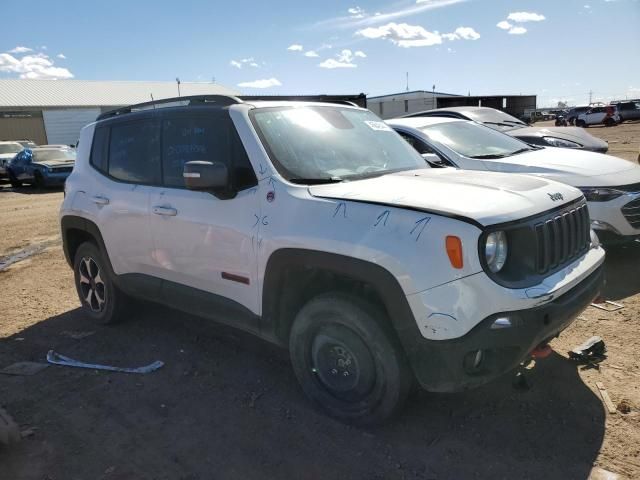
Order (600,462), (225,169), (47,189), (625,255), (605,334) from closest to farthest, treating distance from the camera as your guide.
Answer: (600,462), (225,169), (605,334), (625,255), (47,189)

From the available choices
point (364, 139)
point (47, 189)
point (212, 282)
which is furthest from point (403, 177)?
point (47, 189)

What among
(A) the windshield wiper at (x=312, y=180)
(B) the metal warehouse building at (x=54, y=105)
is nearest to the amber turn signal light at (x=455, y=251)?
(A) the windshield wiper at (x=312, y=180)

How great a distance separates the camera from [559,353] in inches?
156

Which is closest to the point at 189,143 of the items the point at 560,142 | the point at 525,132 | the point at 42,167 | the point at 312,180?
the point at 312,180

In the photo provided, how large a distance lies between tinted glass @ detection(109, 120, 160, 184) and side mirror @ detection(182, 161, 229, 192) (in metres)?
0.95

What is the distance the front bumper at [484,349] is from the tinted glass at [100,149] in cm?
343

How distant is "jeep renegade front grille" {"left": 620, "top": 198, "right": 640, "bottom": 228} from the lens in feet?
17.8

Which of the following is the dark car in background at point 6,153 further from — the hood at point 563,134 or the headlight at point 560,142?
the headlight at point 560,142

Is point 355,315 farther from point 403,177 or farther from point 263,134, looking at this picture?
point 263,134

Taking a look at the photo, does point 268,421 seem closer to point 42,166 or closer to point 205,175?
point 205,175

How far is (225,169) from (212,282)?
0.85 m

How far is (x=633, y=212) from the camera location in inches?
215

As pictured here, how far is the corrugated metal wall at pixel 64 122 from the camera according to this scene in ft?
151

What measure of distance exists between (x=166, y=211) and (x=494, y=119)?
288 inches
